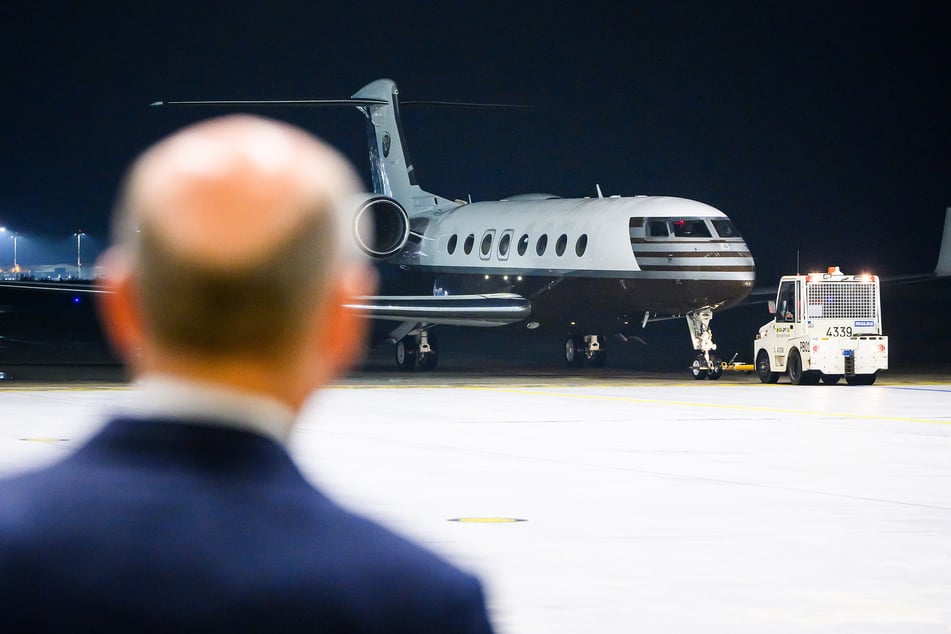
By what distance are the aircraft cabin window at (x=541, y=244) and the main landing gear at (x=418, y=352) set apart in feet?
9.69

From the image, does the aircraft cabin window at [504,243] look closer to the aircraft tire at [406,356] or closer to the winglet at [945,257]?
the aircraft tire at [406,356]

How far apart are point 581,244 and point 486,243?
351cm

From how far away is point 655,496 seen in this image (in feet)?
35.7

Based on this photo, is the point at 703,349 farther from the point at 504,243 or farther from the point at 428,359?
the point at 428,359

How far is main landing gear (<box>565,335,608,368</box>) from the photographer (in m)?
33.6

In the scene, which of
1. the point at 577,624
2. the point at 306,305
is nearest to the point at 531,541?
the point at 577,624

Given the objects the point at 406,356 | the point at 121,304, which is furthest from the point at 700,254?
the point at 121,304

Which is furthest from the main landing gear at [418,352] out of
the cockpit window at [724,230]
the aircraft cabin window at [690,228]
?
the cockpit window at [724,230]

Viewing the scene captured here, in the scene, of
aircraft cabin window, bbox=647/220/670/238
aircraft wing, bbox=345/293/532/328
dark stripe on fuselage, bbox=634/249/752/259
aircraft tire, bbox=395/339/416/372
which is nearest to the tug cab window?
dark stripe on fuselage, bbox=634/249/752/259

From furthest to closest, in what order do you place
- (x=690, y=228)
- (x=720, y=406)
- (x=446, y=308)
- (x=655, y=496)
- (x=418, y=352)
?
(x=418, y=352), (x=446, y=308), (x=690, y=228), (x=720, y=406), (x=655, y=496)

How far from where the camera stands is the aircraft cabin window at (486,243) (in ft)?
108

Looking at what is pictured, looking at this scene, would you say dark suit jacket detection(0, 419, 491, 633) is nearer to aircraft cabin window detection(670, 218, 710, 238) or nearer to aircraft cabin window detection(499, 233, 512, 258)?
aircraft cabin window detection(670, 218, 710, 238)

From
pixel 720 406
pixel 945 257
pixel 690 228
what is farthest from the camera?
pixel 945 257

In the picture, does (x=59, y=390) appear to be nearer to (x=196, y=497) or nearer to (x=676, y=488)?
(x=676, y=488)
